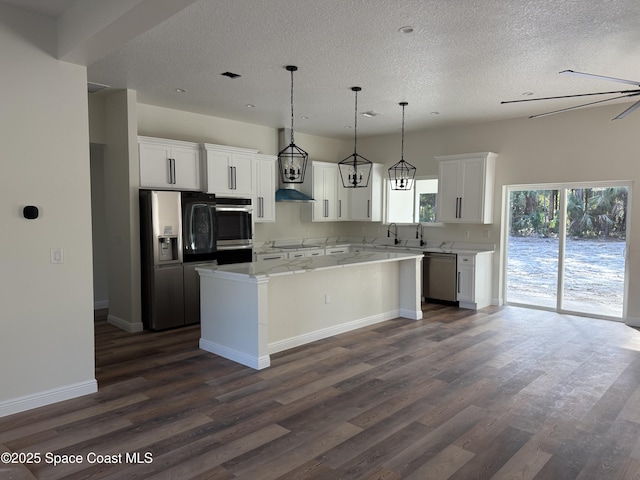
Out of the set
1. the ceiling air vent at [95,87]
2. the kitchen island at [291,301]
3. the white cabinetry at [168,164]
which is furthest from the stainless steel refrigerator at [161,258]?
the ceiling air vent at [95,87]

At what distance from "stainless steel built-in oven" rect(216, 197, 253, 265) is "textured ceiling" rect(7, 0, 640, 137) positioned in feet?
4.38

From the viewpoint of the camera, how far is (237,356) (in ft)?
14.5

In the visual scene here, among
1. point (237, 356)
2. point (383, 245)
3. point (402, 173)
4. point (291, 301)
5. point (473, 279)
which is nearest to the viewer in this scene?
point (237, 356)

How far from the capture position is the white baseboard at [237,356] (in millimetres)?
4203

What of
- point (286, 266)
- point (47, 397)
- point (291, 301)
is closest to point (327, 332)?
point (291, 301)

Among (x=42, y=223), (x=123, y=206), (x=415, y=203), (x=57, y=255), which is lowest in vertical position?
(x=57, y=255)

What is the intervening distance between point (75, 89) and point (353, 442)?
10.8 ft

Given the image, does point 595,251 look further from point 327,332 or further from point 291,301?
point 291,301

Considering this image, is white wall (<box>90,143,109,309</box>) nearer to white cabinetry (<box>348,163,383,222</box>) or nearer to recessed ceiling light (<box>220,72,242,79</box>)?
recessed ceiling light (<box>220,72,242,79</box>)

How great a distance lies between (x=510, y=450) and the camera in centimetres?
279

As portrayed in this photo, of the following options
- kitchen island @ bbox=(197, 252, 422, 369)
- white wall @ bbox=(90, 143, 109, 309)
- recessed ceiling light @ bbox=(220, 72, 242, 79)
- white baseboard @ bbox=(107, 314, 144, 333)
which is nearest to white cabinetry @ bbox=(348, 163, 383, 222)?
kitchen island @ bbox=(197, 252, 422, 369)

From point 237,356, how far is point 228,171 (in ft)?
9.71

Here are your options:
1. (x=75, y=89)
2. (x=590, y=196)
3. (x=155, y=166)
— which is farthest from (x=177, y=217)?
(x=590, y=196)

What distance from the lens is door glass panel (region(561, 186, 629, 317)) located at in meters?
6.09
